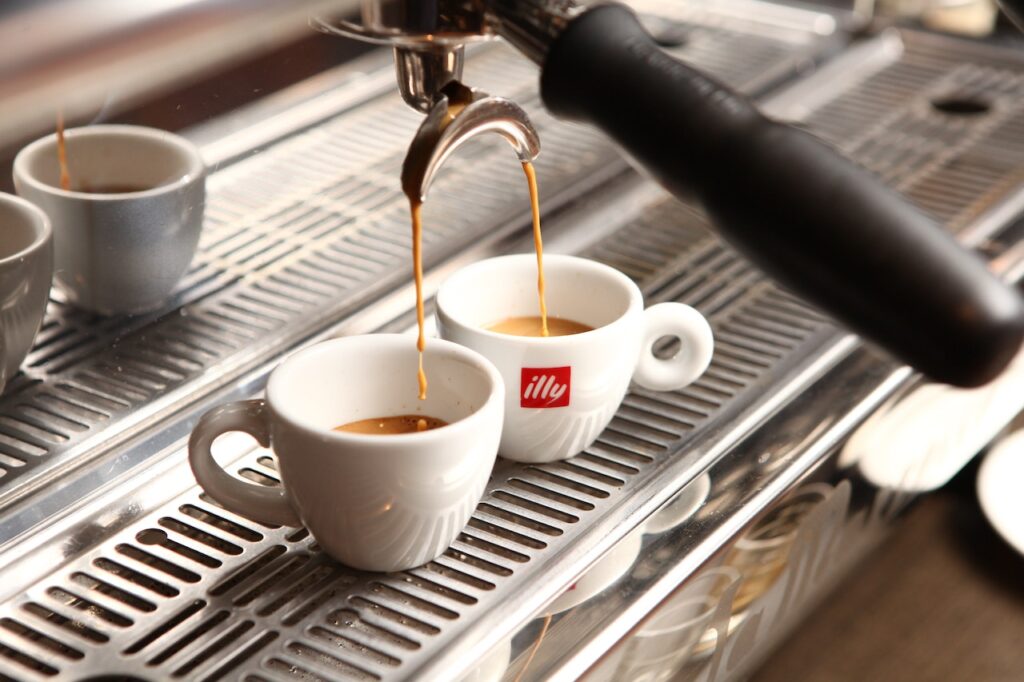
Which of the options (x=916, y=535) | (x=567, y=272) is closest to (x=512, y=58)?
(x=567, y=272)

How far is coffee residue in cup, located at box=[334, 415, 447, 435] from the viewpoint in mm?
489

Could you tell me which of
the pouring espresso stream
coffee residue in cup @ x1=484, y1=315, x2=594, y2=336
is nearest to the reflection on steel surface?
coffee residue in cup @ x1=484, y1=315, x2=594, y2=336

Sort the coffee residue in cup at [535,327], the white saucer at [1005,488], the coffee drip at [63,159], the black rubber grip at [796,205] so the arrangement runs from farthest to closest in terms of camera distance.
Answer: the white saucer at [1005,488]
the coffee residue in cup at [535,327]
the coffee drip at [63,159]
the black rubber grip at [796,205]

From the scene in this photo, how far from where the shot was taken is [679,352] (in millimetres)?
574

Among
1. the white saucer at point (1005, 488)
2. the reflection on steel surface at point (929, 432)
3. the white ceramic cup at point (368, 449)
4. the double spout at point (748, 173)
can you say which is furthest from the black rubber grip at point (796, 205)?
the white saucer at point (1005, 488)

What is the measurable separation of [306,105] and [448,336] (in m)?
0.17

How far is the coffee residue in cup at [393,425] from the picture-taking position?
0.49 metres

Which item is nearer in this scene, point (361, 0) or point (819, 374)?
point (361, 0)

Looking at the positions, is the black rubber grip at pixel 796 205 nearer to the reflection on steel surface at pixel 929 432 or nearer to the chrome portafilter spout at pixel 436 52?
the chrome portafilter spout at pixel 436 52

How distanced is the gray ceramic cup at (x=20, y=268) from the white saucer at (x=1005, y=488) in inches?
19.6

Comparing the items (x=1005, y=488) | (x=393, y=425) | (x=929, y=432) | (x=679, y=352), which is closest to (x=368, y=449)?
(x=393, y=425)

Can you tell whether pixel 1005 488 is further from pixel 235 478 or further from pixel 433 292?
pixel 235 478

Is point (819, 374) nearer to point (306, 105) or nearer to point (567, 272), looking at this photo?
point (567, 272)

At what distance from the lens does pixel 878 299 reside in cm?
34
